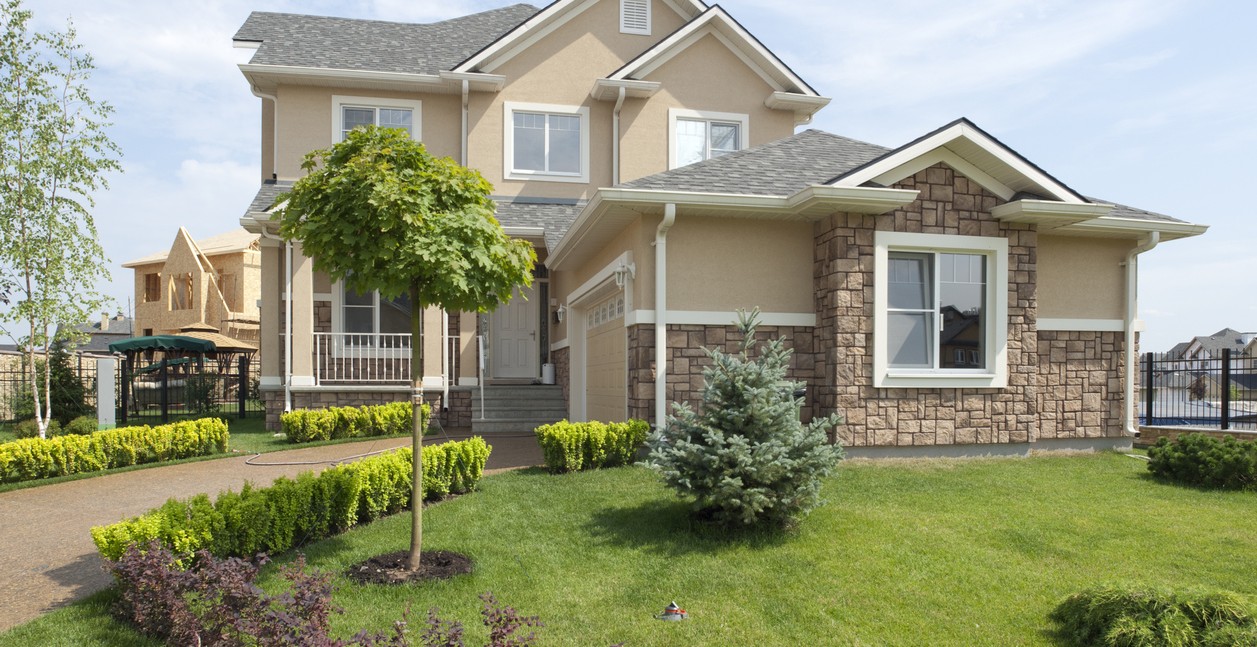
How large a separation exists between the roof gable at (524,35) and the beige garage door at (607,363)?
5.96 m

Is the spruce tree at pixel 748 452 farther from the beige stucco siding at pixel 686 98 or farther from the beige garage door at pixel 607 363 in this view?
the beige stucco siding at pixel 686 98

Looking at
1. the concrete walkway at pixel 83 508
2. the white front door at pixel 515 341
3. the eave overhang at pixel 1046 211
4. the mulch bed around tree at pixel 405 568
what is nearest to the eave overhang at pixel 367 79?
the white front door at pixel 515 341

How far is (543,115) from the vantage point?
52.9 ft

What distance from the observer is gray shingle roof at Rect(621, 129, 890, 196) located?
9453 mm

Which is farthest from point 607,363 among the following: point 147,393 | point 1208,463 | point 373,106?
point 147,393

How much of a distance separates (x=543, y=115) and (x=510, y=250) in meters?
10.7

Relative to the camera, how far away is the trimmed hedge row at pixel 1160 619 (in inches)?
163

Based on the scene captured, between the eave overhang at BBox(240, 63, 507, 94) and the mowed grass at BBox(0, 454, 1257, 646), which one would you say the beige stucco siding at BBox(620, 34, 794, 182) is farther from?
the mowed grass at BBox(0, 454, 1257, 646)

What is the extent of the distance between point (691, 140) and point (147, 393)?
14044 mm

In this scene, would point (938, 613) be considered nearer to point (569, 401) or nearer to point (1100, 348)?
point (1100, 348)

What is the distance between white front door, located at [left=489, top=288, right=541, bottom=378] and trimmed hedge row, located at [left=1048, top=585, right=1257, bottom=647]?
1239 cm

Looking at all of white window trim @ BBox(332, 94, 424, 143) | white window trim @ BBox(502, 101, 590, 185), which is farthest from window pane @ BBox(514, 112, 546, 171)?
white window trim @ BBox(332, 94, 424, 143)

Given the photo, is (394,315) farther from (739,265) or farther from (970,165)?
(970,165)

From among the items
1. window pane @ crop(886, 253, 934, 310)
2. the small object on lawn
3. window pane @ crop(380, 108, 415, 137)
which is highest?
window pane @ crop(380, 108, 415, 137)
